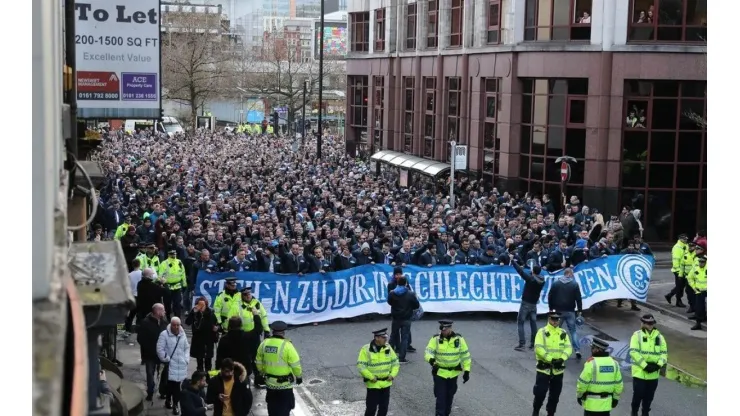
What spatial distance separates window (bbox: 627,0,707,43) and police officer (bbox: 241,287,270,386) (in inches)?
733

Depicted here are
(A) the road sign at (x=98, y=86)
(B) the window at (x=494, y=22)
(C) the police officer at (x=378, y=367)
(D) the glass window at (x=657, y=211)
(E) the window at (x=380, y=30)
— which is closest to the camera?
(C) the police officer at (x=378, y=367)

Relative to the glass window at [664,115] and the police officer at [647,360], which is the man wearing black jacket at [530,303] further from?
the glass window at [664,115]

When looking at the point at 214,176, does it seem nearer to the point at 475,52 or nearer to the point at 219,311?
the point at 475,52

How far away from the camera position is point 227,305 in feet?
48.3

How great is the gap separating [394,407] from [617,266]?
7.51 metres

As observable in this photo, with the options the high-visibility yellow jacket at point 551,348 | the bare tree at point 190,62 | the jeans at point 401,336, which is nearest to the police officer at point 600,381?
the high-visibility yellow jacket at point 551,348

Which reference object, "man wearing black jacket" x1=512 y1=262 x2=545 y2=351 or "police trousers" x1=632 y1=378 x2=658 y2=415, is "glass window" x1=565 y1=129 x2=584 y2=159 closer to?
"man wearing black jacket" x1=512 y1=262 x2=545 y2=351

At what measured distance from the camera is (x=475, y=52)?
35312 millimetres

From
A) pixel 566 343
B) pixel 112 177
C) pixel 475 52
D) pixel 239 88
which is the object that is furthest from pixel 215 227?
pixel 239 88

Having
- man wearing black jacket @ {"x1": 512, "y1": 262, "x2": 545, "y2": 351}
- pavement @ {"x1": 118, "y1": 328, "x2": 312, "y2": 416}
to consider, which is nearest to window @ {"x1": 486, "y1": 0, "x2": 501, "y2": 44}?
man wearing black jacket @ {"x1": 512, "y1": 262, "x2": 545, "y2": 351}

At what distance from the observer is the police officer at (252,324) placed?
1399cm

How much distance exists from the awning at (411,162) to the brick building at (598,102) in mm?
1282

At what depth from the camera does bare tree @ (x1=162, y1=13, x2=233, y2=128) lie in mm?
53531

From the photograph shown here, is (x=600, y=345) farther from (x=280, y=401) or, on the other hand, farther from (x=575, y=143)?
(x=575, y=143)
